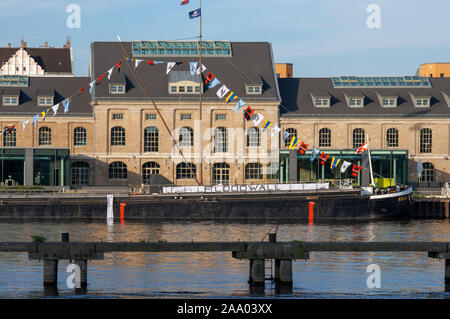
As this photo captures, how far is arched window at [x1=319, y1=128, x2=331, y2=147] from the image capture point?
307 ft

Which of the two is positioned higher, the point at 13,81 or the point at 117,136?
the point at 13,81

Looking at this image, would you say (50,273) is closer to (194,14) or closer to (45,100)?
(194,14)

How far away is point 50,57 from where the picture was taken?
141m

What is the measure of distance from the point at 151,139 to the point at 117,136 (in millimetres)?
3540

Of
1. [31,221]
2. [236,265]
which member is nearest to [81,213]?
[31,221]

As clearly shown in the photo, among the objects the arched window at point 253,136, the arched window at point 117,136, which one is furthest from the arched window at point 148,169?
the arched window at point 253,136

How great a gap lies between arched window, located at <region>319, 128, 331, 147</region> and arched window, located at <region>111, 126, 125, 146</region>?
20785 mm

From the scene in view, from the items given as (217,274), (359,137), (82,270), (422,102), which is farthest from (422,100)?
(82,270)

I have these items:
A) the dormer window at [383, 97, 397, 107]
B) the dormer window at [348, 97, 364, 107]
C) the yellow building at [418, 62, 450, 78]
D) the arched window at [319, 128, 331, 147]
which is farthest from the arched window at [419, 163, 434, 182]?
the yellow building at [418, 62, 450, 78]

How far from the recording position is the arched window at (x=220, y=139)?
300 feet

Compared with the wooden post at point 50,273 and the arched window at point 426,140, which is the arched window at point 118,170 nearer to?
the arched window at point 426,140

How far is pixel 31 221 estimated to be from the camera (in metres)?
68.4

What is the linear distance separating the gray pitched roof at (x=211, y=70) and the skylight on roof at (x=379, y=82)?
8.40 m
